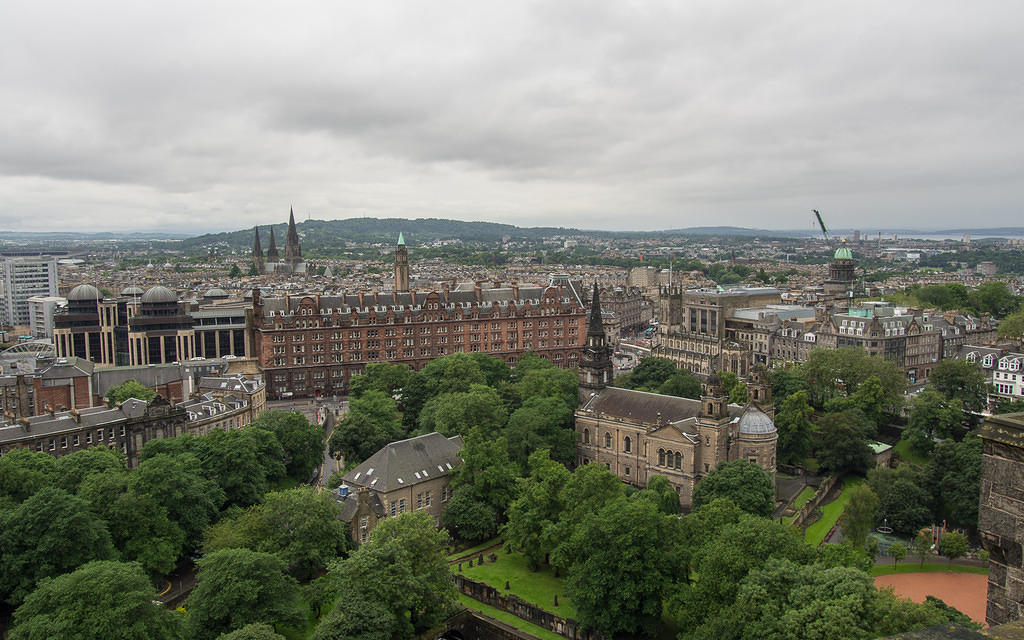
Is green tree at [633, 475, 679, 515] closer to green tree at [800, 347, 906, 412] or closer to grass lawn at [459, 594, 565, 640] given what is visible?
grass lawn at [459, 594, 565, 640]

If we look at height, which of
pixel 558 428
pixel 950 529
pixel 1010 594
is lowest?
pixel 950 529

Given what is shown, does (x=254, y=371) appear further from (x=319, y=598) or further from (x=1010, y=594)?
(x=1010, y=594)

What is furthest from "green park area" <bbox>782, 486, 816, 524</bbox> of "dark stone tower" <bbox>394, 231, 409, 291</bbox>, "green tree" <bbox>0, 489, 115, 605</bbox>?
"dark stone tower" <bbox>394, 231, 409, 291</bbox>

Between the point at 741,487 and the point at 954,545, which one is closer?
the point at 954,545

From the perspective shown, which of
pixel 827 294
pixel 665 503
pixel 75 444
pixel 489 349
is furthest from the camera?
pixel 827 294

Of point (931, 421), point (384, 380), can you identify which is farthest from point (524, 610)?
point (384, 380)

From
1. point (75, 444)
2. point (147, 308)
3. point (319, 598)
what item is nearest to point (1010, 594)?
point (319, 598)

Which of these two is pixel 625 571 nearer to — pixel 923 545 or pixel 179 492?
pixel 923 545

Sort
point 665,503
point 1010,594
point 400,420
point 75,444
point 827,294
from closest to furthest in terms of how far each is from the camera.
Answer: point 1010,594
point 665,503
point 75,444
point 400,420
point 827,294
